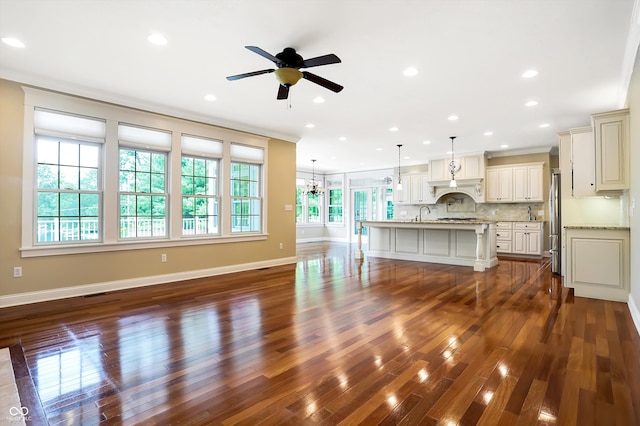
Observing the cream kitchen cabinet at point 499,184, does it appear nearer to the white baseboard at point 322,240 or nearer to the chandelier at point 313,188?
the chandelier at point 313,188

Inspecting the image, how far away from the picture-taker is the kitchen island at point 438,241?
6512 mm

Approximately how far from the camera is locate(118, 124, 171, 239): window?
4977 mm

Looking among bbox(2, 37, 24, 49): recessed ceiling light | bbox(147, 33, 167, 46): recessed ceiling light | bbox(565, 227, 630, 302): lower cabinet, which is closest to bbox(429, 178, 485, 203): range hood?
bbox(565, 227, 630, 302): lower cabinet

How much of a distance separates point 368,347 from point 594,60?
3882 mm

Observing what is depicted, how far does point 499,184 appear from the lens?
8641 millimetres

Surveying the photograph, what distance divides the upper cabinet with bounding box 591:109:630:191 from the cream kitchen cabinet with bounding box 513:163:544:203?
434cm

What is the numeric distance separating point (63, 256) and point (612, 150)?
7077 millimetres

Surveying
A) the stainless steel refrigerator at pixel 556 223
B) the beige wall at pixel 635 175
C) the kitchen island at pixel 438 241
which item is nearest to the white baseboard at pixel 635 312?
the beige wall at pixel 635 175

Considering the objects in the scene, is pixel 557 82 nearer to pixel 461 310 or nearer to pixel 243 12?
pixel 461 310

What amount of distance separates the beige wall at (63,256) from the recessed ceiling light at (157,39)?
225 cm

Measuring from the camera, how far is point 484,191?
873 cm

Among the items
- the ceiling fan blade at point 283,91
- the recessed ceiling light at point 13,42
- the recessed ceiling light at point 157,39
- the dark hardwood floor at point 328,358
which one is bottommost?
the dark hardwood floor at point 328,358

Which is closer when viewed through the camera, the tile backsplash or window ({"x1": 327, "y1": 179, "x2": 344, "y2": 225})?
the tile backsplash

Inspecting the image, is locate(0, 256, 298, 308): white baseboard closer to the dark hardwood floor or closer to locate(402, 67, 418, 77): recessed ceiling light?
the dark hardwood floor
